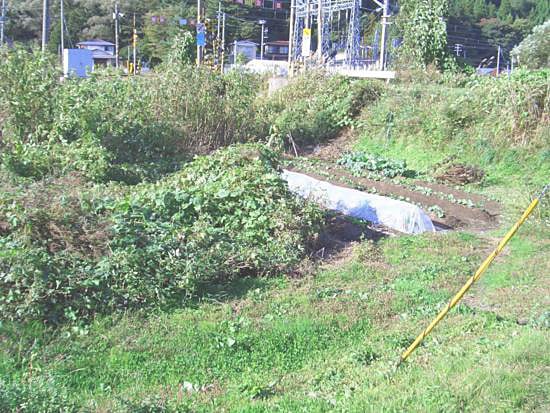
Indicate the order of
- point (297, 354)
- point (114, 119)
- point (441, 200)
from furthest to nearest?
point (114, 119)
point (441, 200)
point (297, 354)

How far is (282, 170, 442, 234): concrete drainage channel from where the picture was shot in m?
9.57

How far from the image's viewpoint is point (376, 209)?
991 centimetres

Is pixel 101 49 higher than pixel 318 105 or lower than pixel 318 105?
higher

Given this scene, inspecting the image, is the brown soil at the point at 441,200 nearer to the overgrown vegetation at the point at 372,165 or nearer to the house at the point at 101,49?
the overgrown vegetation at the point at 372,165

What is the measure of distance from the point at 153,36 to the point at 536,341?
48.5 m

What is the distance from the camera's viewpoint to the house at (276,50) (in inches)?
2308

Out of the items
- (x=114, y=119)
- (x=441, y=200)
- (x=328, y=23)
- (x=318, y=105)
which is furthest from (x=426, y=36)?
(x=114, y=119)

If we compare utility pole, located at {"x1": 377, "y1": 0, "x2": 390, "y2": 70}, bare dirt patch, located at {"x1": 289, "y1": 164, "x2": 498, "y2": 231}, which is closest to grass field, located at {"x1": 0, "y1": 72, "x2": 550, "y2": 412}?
bare dirt patch, located at {"x1": 289, "y1": 164, "x2": 498, "y2": 231}

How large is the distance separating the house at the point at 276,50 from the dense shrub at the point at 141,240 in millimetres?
51152

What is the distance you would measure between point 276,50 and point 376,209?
55801mm

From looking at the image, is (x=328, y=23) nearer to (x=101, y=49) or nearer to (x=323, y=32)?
(x=323, y=32)

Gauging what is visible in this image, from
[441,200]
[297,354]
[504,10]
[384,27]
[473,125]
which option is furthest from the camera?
[504,10]

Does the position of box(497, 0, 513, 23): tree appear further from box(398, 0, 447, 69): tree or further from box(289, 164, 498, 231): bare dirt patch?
box(289, 164, 498, 231): bare dirt patch

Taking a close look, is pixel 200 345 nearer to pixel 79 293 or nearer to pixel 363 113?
pixel 79 293
